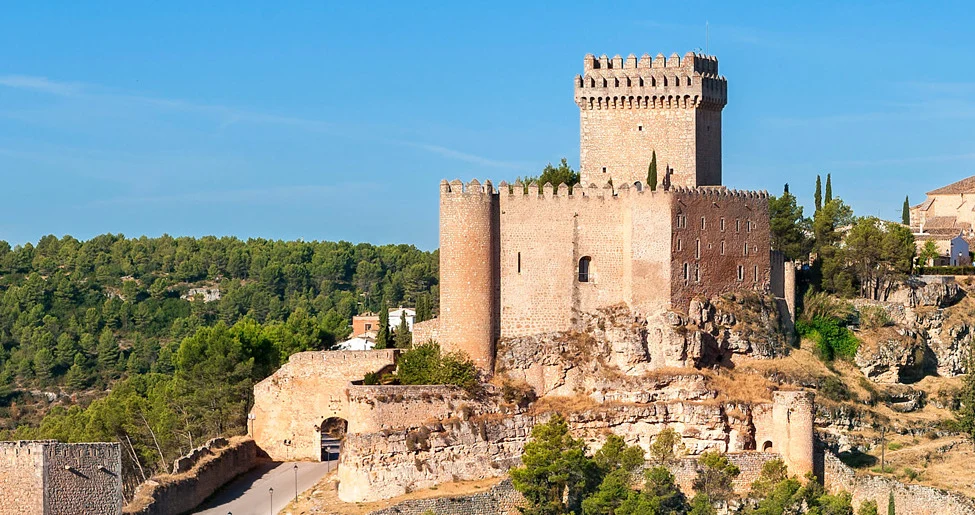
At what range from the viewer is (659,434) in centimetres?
5022

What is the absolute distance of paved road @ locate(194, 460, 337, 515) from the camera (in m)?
48.6

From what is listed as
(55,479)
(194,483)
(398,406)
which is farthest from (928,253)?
(55,479)

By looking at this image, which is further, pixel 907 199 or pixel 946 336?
pixel 907 199

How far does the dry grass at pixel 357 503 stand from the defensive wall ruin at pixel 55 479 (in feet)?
22.8

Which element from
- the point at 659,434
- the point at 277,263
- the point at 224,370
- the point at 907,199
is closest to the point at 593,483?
the point at 659,434

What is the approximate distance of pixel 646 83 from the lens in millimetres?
57250

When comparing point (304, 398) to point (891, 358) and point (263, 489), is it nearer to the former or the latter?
point (263, 489)

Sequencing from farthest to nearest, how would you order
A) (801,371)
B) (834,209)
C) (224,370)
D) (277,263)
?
(277,263) < (834,209) < (224,370) < (801,371)

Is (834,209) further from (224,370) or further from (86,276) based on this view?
(86,276)

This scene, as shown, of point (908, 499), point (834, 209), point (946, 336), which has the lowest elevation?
point (908, 499)

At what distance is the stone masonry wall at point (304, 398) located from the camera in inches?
2149

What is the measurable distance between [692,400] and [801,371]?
18.8 feet

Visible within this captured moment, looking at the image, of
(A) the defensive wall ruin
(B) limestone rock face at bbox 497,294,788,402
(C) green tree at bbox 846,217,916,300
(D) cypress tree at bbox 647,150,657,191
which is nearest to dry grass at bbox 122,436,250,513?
(A) the defensive wall ruin

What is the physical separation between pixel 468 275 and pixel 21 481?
650 inches
